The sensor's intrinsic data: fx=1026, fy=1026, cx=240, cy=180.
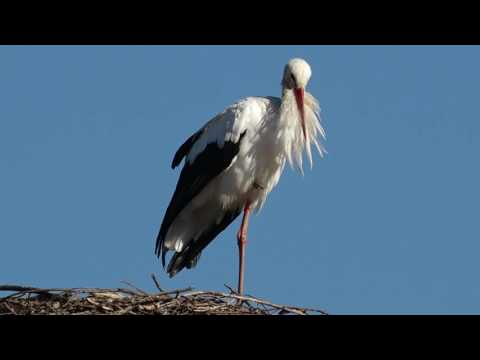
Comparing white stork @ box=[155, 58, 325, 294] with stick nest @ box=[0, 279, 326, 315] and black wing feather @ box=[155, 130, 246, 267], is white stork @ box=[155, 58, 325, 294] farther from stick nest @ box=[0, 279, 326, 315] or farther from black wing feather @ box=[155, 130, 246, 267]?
stick nest @ box=[0, 279, 326, 315]

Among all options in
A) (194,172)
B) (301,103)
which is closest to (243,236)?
(194,172)

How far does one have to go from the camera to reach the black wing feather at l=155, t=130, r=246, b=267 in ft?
24.7

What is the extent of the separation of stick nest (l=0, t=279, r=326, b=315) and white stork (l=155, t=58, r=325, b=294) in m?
1.66

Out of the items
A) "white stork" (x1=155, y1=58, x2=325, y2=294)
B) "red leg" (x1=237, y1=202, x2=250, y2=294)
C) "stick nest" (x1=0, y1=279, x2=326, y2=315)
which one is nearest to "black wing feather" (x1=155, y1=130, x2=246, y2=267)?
"white stork" (x1=155, y1=58, x2=325, y2=294)

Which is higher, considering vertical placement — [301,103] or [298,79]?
[298,79]

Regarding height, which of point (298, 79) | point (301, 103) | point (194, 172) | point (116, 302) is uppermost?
point (298, 79)

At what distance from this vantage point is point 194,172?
7766mm

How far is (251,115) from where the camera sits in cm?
753

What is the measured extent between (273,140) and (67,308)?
240 centimetres

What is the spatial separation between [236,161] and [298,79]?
751mm

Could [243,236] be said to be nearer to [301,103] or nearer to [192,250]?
[192,250]
